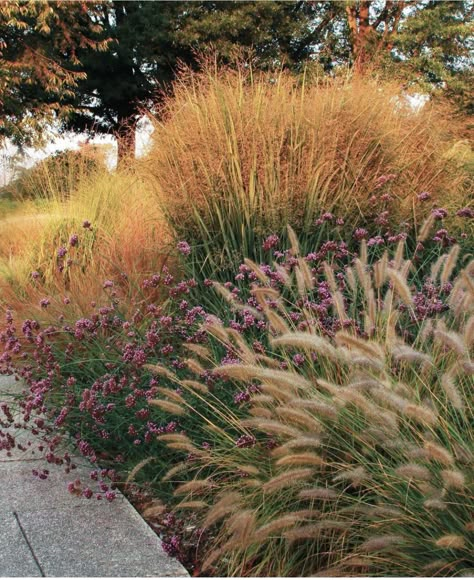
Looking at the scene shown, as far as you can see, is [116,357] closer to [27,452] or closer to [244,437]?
[27,452]

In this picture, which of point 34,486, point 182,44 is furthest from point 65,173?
point 182,44

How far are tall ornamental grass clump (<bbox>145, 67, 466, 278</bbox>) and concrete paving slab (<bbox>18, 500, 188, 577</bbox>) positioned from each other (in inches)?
86.2

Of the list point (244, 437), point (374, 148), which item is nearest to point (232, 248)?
point (374, 148)

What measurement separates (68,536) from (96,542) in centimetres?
12

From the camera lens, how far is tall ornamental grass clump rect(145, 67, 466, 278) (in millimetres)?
4961

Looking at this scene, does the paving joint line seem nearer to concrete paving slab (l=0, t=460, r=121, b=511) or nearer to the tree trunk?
concrete paving slab (l=0, t=460, r=121, b=511)

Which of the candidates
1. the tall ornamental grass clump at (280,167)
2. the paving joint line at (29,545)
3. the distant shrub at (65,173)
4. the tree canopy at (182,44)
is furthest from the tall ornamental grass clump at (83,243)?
the tree canopy at (182,44)

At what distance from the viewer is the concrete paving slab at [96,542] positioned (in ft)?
7.67

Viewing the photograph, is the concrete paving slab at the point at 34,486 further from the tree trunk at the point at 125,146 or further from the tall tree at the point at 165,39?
the tall tree at the point at 165,39

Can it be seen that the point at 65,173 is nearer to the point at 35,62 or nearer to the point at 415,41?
the point at 35,62

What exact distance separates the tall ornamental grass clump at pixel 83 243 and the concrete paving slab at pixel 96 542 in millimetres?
1640

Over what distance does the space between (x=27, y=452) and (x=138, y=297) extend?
162 cm

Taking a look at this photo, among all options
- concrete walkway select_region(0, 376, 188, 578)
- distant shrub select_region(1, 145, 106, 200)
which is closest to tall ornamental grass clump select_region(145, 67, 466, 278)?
concrete walkway select_region(0, 376, 188, 578)

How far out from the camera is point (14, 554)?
2418mm
